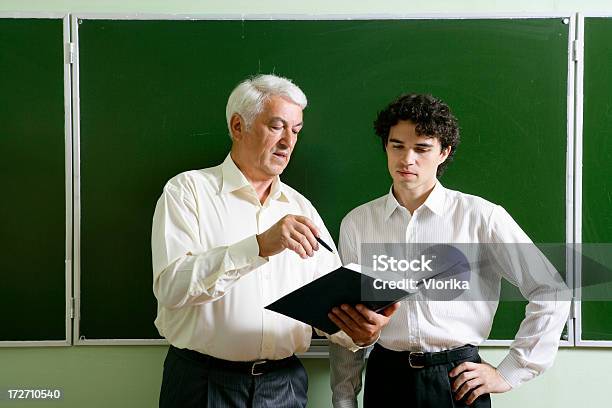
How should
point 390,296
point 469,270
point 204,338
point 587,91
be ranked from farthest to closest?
point 587,91 → point 469,270 → point 204,338 → point 390,296

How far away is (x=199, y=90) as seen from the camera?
2432 millimetres

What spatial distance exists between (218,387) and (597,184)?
5.68 feet

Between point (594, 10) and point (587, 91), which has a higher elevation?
point (594, 10)

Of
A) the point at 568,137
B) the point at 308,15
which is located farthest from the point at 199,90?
the point at 568,137

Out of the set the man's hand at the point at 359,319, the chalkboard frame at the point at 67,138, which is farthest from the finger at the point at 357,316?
the chalkboard frame at the point at 67,138

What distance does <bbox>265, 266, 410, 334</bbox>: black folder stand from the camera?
1604 millimetres

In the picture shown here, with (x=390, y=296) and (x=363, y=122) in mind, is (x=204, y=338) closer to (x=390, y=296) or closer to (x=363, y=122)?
(x=390, y=296)

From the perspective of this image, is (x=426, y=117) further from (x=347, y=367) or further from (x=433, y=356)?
(x=347, y=367)

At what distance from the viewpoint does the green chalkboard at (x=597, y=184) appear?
242 cm

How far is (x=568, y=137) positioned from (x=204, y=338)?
1674 millimetres

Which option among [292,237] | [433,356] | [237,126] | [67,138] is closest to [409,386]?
[433,356]

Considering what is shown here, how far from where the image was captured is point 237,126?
207 centimetres

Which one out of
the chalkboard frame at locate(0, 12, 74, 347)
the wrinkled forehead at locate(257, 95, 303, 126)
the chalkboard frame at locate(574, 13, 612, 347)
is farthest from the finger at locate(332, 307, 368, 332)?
the chalkboard frame at locate(0, 12, 74, 347)

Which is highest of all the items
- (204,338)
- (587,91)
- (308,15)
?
(308,15)
